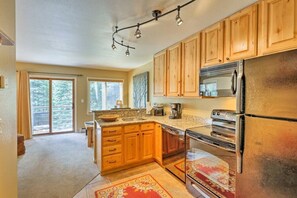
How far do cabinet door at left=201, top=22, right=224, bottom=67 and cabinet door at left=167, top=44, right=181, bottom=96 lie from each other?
63 cm

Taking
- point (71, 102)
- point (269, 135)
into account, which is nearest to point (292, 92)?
point (269, 135)

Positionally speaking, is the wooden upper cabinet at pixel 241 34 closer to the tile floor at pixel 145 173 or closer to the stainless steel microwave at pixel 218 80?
the stainless steel microwave at pixel 218 80

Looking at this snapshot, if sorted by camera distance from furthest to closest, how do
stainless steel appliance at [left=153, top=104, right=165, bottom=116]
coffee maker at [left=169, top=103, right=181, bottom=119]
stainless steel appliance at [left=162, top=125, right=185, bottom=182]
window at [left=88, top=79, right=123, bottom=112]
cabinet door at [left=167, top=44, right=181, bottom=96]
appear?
window at [left=88, top=79, right=123, bottom=112] < stainless steel appliance at [left=153, top=104, right=165, bottom=116] < coffee maker at [left=169, top=103, right=181, bottom=119] < cabinet door at [left=167, top=44, right=181, bottom=96] < stainless steel appliance at [left=162, top=125, right=185, bottom=182]

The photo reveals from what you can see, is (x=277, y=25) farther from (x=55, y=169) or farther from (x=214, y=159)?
(x=55, y=169)

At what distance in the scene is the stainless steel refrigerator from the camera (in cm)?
116

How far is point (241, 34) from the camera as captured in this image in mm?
1928

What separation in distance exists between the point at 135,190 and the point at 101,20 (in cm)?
246

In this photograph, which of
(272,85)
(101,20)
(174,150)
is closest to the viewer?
(272,85)

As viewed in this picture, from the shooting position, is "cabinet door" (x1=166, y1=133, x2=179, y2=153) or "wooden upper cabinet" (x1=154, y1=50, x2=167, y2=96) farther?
"wooden upper cabinet" (x1=154, y1=50, x2=167, y2=96)

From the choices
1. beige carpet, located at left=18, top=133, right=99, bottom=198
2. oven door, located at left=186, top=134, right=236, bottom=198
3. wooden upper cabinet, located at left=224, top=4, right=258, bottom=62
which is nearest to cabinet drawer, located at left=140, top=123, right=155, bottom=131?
oven door, located at left=186, top=134, right=236, bottom=198

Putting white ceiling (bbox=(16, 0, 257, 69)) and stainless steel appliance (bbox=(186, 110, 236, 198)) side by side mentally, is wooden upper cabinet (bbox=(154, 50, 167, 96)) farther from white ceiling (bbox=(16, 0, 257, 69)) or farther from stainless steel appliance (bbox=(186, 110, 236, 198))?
stainless steel appliance (bbox=(186, 110, 236, 198))

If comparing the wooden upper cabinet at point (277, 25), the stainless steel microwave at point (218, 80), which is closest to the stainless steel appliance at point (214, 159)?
the stainless steel microwave at point (218, 80)

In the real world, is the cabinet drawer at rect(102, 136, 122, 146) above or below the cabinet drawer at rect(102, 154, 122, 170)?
above

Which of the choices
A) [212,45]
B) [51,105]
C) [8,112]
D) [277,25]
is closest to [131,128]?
[8,112]
